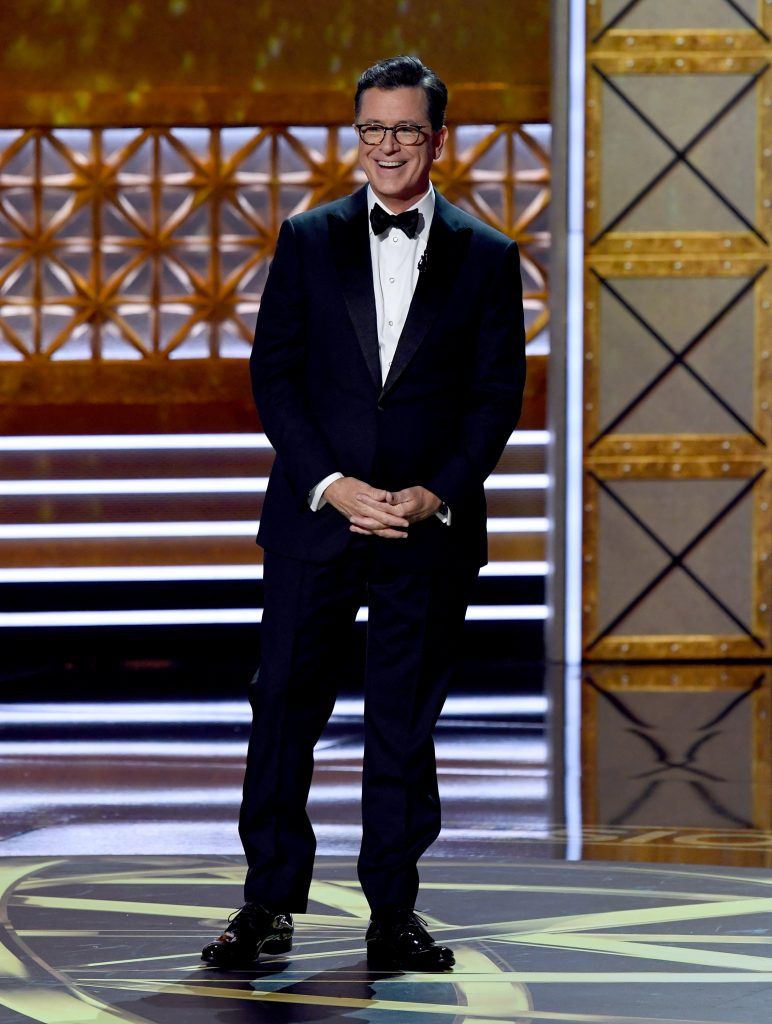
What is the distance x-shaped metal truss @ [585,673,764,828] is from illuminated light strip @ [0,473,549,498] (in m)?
1.94

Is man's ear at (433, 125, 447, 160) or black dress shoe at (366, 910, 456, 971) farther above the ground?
man's ear at (433, 125, 447, 160)

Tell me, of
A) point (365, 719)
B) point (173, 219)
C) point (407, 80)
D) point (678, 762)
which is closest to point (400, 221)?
point (407, 80)

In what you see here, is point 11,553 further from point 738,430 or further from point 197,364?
point 738,430

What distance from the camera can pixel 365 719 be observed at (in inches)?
88.5

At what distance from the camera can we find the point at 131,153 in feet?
23.7

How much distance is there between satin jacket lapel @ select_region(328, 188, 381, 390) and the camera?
7.39ft

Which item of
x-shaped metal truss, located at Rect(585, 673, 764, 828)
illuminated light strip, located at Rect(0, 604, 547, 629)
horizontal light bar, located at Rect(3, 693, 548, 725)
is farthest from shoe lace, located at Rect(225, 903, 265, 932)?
illuminated light strip, located at Rect(0, 604, 547, 629)

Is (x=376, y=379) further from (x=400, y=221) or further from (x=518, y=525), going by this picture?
(x=518, y=525)

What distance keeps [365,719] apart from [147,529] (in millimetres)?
4928

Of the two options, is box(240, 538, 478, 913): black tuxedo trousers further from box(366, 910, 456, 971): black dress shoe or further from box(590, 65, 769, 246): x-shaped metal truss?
box(590, 65, 769, 246): x-shaped metal truss

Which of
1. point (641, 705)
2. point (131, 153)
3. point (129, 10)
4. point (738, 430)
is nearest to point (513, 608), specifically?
point (738, 430)

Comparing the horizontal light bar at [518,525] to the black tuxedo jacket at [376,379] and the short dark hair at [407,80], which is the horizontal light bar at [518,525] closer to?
the black tuxedo jacket at [376,379]

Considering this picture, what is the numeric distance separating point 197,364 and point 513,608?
67.1 inches

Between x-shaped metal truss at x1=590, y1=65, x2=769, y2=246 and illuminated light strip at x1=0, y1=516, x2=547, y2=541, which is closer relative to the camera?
x-shaped metal truss at x1=590, y1=65, x2=769, y2=246
